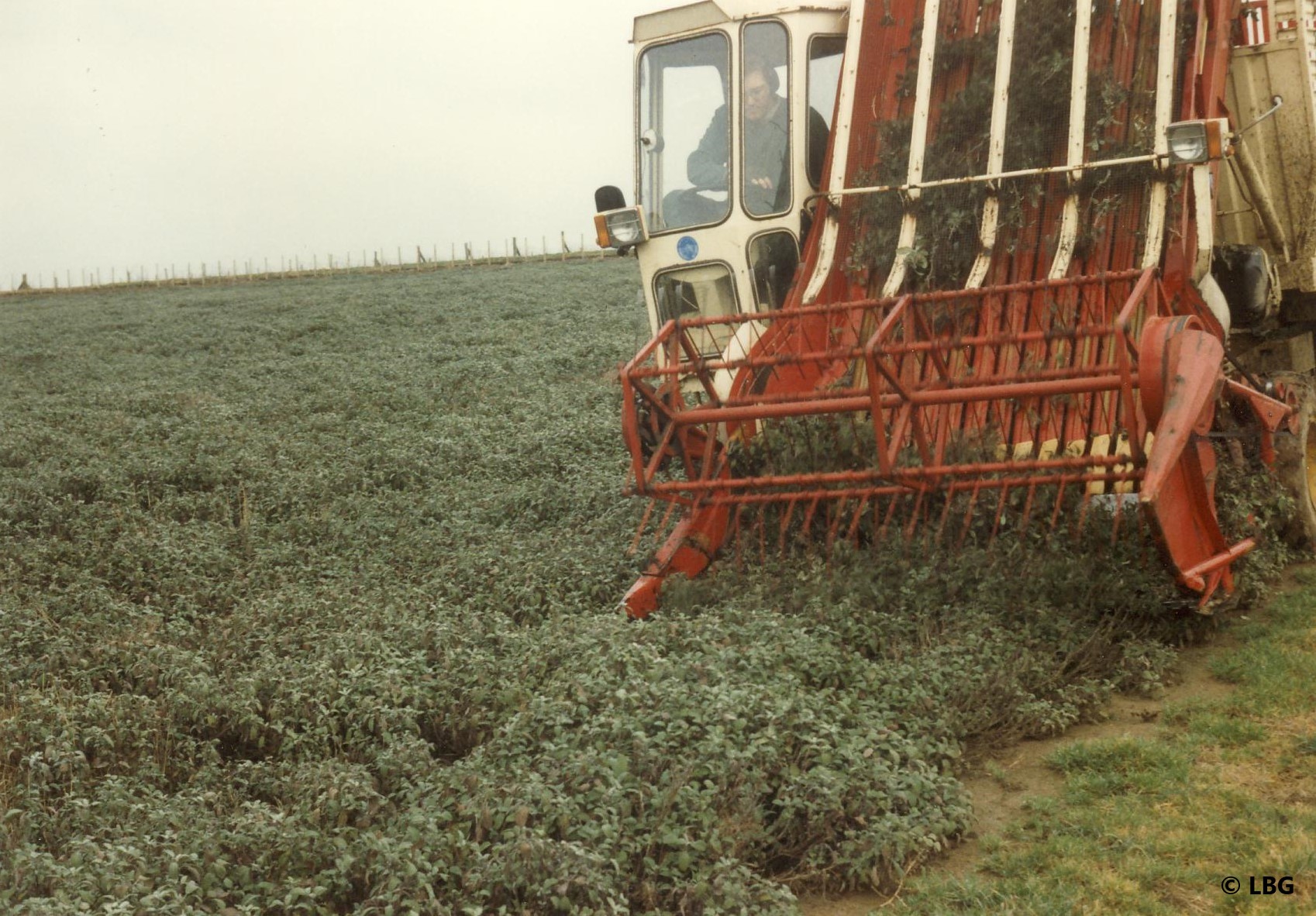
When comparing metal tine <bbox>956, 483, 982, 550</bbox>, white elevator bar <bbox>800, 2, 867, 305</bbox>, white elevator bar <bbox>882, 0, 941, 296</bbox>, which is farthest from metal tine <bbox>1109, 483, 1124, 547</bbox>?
white elevator bar <bbox>800, 2, 867, 305</bbox>

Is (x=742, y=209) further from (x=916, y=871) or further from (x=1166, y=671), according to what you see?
(x=916, y=871)

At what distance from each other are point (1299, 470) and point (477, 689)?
4.94 metres

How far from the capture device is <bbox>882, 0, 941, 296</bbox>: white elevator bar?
308 inches

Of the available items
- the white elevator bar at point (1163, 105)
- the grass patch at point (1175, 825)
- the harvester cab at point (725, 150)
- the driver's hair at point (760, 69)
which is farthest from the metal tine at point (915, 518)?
the driver's hair at point (760, 69)

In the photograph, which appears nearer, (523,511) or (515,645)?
(515,645)

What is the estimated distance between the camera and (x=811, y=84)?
8.59 meters

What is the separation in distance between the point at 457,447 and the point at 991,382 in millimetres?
6647

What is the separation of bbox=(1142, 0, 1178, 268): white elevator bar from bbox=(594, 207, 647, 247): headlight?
10.4 feet

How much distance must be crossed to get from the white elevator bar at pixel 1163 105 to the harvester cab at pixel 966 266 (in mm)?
15

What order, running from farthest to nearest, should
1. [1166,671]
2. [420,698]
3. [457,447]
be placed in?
1. [457,447]
2. [1166,671]
3. [420,698]

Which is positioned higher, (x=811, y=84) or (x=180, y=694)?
(x=811, y=84)

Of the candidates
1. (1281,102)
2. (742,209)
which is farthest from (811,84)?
(1281,102)

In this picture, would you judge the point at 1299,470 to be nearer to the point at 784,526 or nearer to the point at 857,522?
the point at 857,522

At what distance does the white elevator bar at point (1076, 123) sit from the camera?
291 inches
